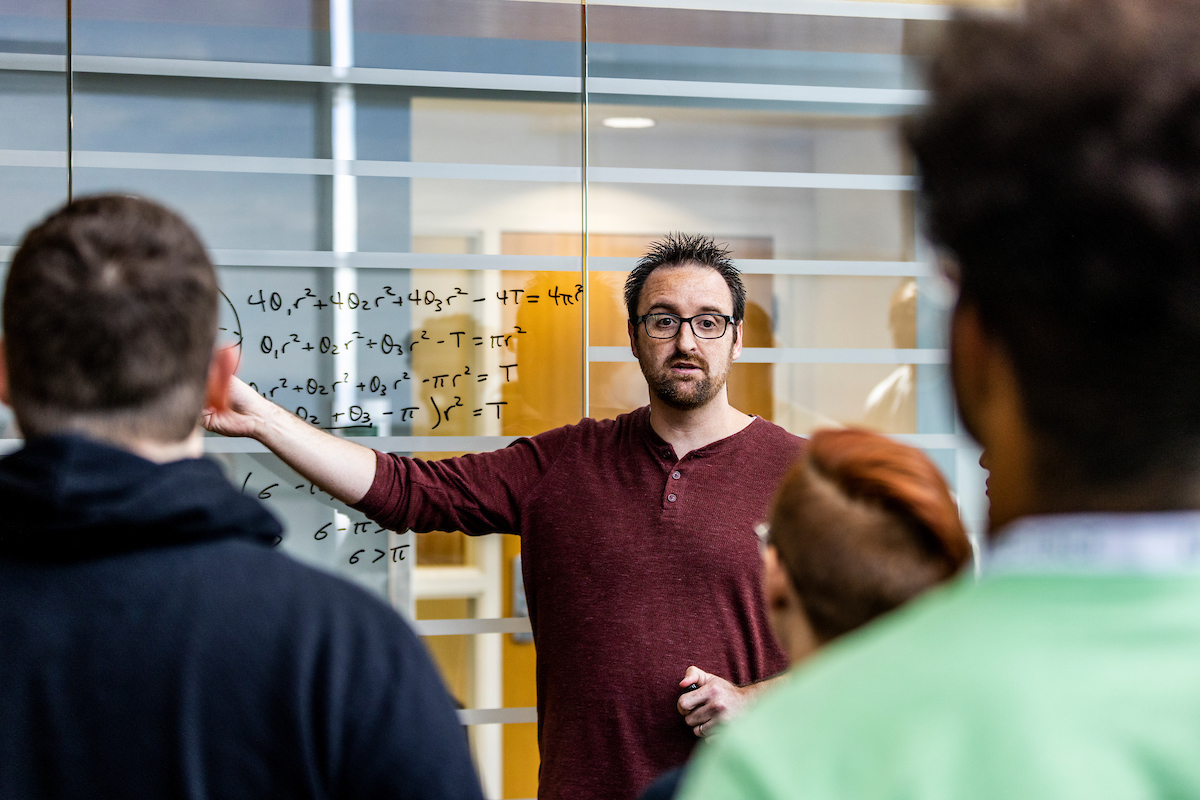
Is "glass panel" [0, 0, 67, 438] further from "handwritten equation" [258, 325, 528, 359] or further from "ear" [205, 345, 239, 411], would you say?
"ear" [205, 345, 239, 411]

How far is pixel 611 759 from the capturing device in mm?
2027

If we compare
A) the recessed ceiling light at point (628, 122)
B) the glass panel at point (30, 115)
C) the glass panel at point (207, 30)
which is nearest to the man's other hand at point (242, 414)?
the glass panel at point (30, 115)

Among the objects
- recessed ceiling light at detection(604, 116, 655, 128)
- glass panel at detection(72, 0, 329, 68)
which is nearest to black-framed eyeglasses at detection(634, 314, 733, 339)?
recessed ceiling light at detection(604, 116, 655, 128)

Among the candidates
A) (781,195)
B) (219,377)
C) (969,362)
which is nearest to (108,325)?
(219,377)

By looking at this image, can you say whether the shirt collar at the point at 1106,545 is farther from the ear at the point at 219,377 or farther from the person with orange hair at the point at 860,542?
the ear at the point at 219,377

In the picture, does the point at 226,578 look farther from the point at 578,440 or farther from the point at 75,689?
the point at 578,440

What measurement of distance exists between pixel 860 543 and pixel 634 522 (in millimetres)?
1159

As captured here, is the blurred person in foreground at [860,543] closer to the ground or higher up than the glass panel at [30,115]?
closer to the ground

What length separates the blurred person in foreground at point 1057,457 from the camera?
441mm

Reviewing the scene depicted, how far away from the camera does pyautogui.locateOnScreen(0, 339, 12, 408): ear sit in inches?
35.8

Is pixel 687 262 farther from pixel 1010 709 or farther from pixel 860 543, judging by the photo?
pixel 1010 709

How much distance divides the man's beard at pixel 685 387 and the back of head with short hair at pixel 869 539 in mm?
1157

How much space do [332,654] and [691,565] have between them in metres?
1.29

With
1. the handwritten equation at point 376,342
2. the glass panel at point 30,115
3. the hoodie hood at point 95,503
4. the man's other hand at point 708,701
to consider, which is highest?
the glass panel at point 30,115
